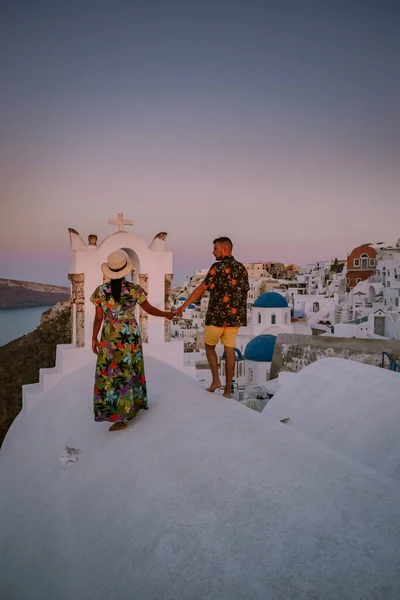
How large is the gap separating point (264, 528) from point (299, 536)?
178 mm

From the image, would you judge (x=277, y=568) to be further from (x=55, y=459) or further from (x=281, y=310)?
(x=281, y=310)

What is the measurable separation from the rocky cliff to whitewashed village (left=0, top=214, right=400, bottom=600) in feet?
59.4

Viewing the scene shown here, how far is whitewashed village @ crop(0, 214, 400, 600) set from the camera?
2.03m

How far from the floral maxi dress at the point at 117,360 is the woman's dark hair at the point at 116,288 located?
0.08 feet

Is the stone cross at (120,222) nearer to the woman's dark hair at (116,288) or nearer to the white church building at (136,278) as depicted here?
the white church building at (136,278)

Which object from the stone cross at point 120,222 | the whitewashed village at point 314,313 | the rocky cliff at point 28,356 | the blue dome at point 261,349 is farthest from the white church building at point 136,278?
the blue dome at point 261,349

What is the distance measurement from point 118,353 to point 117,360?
0.06 meters

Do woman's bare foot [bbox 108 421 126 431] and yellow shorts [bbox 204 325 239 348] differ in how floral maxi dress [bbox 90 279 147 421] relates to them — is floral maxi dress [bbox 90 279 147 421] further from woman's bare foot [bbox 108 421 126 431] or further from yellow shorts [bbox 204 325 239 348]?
yellow shorts [bbox 204 325 239 348]

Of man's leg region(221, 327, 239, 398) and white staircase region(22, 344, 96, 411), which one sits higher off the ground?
man's leg region(221, 327, 239, 398)

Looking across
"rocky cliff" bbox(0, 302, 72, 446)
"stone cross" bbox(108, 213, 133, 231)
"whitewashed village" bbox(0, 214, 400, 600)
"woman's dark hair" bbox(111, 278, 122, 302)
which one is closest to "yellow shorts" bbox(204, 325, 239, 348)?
"whitewashed village" bbox(0, 214, 400, 600)

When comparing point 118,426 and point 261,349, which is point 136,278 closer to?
point 118,426

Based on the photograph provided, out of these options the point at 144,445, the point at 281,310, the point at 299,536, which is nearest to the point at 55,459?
the point at 144,445

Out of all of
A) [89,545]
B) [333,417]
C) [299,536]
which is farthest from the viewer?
[333,417]

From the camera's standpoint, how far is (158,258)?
5.95 meters
